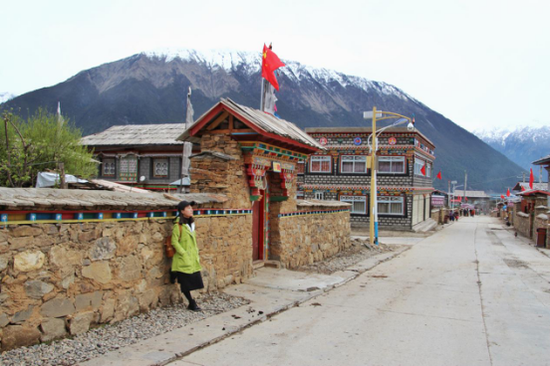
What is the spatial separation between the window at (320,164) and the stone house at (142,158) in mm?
9502

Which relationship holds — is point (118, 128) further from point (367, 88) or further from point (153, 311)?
point (367, 88)

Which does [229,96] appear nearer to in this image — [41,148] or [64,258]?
[41,148]

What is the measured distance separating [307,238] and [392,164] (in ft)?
63.8

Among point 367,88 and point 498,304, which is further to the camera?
point 367,88

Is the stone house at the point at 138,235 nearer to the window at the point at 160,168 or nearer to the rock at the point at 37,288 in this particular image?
the rock at the point at 37,288

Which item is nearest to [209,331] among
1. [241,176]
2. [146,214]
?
[146,214]

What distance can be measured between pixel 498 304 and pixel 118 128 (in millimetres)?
30824

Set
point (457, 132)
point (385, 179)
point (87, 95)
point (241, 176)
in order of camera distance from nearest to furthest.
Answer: point (241, 176), point (385, 179), point (87, 95), point (457, 132)

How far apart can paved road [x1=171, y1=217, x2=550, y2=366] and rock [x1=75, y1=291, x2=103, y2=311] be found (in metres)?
1.61

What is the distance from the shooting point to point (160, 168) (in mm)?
30984

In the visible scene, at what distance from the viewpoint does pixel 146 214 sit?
7629mm

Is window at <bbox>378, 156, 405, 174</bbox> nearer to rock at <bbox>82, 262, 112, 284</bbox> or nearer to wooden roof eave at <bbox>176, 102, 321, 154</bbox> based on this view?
wooden roof eave at <bbox>176, 102, 321, 154</bbox>

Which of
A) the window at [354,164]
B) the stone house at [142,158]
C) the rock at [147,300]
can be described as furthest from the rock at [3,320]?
the window at [354,164]

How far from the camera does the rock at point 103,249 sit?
6.60m
